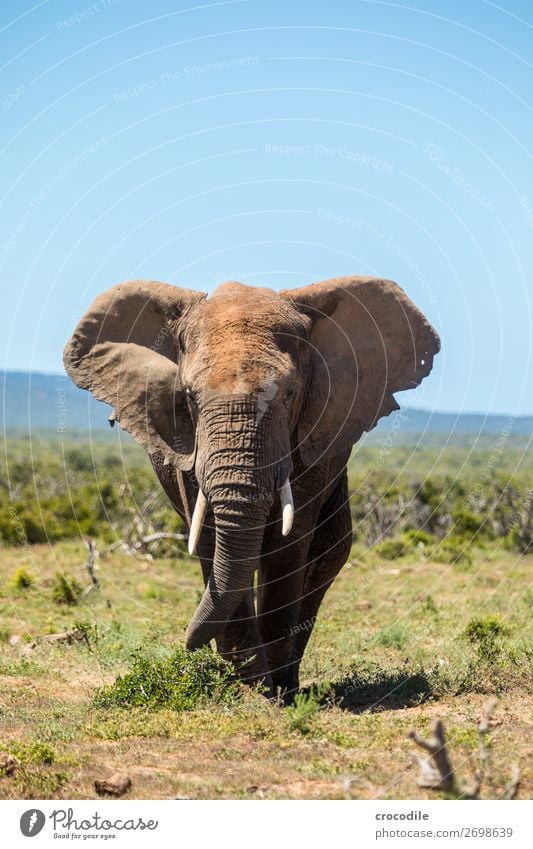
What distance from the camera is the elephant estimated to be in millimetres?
10219

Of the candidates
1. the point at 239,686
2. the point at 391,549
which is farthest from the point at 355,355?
the point at 391,549

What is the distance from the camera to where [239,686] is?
10875 millimetres

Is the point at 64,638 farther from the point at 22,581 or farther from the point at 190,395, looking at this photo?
the point at 190,395

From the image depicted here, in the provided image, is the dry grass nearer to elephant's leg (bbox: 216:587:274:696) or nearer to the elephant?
elephant's leg (bbox: 216:587:274:696)

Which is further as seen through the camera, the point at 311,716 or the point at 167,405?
the point at 167,405

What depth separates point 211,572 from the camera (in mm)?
10891

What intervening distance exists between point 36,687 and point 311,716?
11.4ft

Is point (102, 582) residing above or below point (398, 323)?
below

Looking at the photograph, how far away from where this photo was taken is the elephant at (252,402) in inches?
402

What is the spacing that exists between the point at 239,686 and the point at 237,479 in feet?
6.37

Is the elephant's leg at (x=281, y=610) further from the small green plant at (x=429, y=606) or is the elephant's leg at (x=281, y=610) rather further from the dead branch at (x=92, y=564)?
the dead branch at (x=92, y=564)

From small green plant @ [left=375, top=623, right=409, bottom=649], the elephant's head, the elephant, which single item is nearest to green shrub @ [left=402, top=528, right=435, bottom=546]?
small green plant @ [left=375, top=623, right=409, bottom=649]
